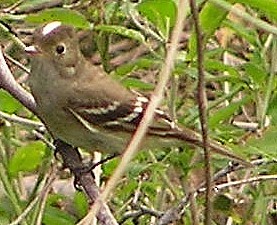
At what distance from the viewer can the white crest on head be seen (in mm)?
3135

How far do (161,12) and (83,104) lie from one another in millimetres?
709

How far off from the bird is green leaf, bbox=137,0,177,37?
0.34 meters

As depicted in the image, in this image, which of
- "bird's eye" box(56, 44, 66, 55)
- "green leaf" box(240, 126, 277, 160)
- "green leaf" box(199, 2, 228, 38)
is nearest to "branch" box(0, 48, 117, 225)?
"bird's eye" box(56, 44, 66, 55)

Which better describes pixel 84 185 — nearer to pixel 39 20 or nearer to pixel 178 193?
pixel 39 20

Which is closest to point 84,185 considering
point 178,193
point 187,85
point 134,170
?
point 134,170

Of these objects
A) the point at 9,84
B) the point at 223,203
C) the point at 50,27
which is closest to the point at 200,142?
the point at 223,203

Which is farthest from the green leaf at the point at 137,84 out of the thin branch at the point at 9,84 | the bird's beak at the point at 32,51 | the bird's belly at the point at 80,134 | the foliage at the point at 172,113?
the thin branch at the point at 9,84

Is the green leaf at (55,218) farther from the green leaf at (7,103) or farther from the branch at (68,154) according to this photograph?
the green leaf at (7,103)

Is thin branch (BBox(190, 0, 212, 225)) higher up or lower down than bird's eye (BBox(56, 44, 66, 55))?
higher up

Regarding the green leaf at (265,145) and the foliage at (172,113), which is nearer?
the green leaf at (265,145)

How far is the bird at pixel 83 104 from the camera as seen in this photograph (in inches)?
127

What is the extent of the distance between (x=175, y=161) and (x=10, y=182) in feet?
2.00

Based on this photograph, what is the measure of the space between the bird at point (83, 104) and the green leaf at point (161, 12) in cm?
34

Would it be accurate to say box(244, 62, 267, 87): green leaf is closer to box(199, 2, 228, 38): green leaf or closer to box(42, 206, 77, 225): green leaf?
box(199, 2, 228, 38): green leaf
